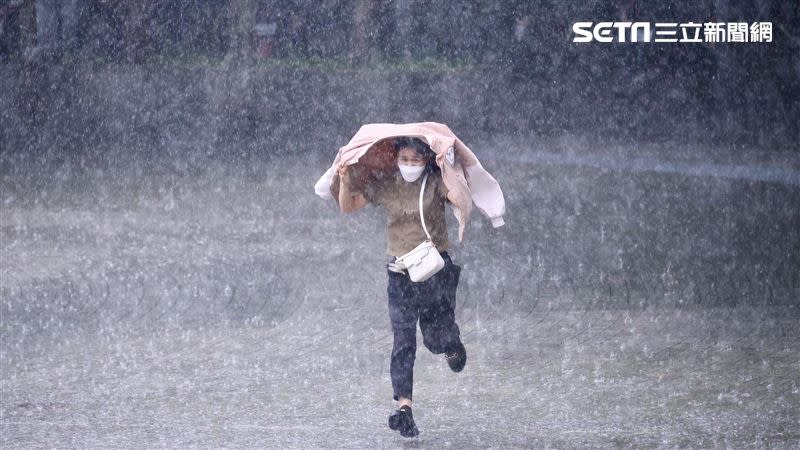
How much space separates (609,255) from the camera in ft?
36.4

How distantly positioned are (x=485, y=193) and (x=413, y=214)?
42 cm

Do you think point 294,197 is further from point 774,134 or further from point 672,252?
point 774,134

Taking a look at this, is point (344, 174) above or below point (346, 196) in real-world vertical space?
above

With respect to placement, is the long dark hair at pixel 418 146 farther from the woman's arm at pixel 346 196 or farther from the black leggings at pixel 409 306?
the black leggings at pixel 409 306

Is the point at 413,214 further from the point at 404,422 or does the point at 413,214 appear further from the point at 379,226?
the point at 379,226

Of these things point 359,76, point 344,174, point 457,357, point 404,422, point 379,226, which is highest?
point 359,76

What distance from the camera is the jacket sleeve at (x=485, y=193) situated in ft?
20.7

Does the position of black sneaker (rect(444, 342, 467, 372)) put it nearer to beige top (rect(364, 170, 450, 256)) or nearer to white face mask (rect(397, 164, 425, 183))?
beige top (rect(364, 170, 450, 256))

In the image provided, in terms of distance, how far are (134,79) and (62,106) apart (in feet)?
8.27

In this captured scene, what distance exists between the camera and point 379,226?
12562 mm

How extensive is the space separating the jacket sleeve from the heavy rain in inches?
46.5

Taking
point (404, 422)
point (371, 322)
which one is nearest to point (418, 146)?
point (404, 422)

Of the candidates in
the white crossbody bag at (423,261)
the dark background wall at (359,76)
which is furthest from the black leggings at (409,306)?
the dark background wall at (359,76)

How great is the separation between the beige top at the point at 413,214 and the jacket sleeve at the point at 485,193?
6.6 inches
